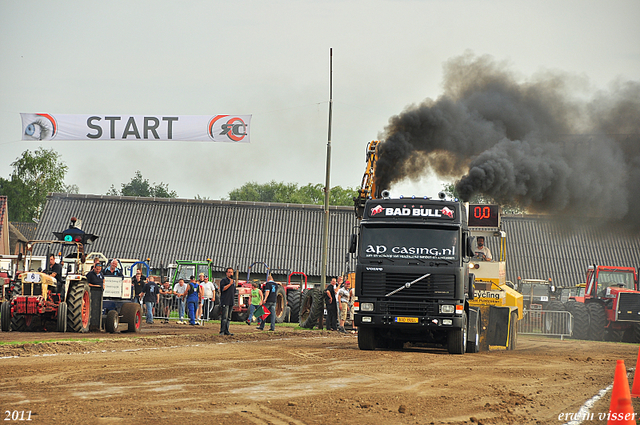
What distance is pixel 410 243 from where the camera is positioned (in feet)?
53.1

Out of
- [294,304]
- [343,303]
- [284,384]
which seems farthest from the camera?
[294,304]

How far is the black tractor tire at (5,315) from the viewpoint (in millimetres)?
19734

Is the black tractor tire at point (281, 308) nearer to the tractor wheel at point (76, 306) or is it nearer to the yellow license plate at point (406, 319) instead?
the tractor wheel at point (76, 306)

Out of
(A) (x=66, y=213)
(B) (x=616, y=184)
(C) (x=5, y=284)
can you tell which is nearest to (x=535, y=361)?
(B) (x=616, y=184)

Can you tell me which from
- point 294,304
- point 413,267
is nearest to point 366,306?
point 413,267

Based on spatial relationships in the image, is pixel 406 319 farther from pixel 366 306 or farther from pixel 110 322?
pixel 110 322

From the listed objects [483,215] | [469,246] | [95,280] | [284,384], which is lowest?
[284,384]

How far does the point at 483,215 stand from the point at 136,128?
48.6 ft

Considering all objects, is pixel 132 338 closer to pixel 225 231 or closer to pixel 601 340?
pixel 601 340

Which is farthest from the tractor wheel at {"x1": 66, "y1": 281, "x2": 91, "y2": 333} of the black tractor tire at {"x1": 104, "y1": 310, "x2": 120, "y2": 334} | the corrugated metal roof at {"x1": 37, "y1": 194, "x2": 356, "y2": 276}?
the corrugated metal roof at {"x1": 37, "y1": 194, "x2": 356, "y2": 276}

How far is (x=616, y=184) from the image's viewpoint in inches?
866

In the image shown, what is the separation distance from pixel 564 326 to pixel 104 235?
107ft

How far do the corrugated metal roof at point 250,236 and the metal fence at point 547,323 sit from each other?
66.5 feet

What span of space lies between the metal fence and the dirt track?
408 inches
